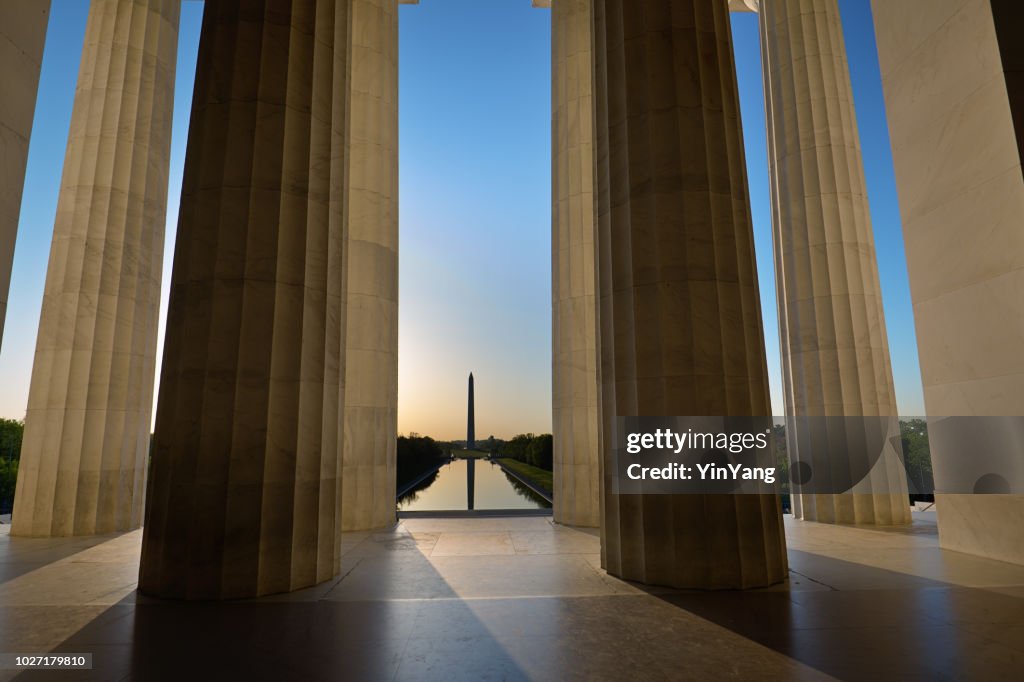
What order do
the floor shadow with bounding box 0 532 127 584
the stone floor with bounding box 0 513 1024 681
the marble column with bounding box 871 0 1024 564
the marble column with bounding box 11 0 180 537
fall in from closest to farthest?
the stone floor with bounding box 0 513 1024 681 → the marble column with bounding box 871 0 1024 564 → the floor shadow with bounding box 0 532 127 584 → the marble column with bounding box 11 0 180 537

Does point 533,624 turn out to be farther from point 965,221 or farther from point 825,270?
point 825,270

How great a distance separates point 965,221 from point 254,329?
85.9 feet

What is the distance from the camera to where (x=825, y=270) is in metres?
33.2

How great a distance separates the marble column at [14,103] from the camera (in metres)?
11.3

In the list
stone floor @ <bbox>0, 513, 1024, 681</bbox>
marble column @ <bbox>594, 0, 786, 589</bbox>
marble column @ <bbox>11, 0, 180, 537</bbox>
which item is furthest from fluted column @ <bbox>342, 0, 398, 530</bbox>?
marble column @ <bbox>594, 0, 786, 589</bbox>

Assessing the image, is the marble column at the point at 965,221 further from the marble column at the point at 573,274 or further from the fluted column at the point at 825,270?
the marble column at the point at 573,274

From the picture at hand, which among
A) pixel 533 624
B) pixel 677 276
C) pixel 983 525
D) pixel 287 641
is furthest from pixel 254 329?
pixel 983 525

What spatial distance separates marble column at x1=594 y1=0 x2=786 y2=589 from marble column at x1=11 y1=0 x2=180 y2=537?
2706cm

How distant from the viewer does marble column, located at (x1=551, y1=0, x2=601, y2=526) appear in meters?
32.3

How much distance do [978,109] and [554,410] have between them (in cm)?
2380

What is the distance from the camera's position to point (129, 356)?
3144cm

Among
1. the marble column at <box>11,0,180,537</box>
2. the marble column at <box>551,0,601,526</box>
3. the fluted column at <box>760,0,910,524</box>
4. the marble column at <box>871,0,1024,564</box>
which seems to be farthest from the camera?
the marble column at <box>551,0,601,526</box>

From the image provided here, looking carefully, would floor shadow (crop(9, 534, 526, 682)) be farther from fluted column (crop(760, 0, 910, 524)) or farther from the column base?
fluted column (crop(760, 0, 910, 524))

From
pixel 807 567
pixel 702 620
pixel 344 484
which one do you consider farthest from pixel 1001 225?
pixel 344 484
